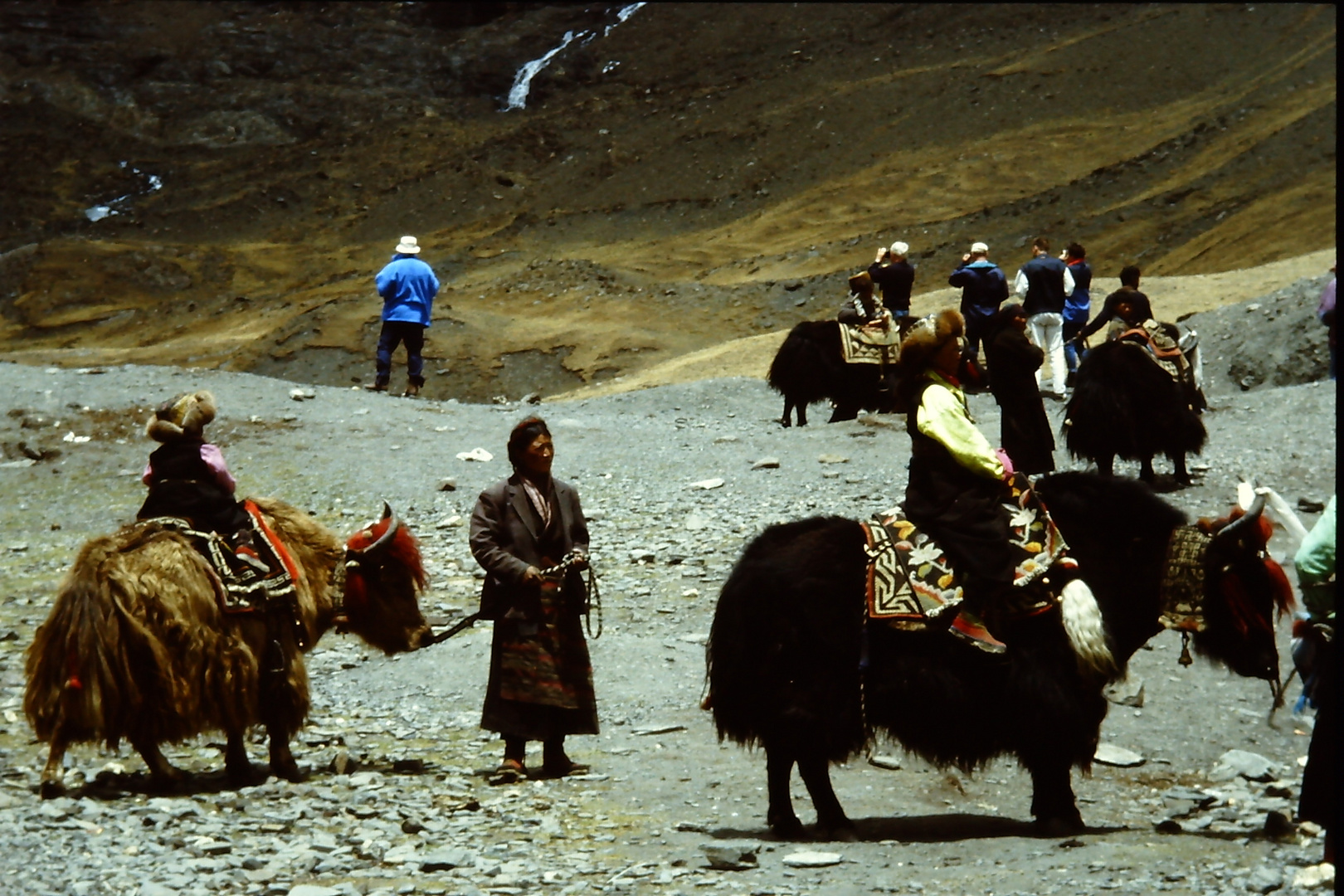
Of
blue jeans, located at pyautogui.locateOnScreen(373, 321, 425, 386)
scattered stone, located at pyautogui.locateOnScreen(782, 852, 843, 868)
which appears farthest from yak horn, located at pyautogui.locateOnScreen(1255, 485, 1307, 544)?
blue jeans, located at pyautogui.locateOnScreen(373, 321, 425, 386)

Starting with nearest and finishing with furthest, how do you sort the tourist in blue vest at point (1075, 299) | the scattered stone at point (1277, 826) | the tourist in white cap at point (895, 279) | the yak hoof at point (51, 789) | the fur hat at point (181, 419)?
1. the scattered stone at point (1277, 826)
2. the yak hoof at point (51, 789)
3. the fur hat at point (181, 419)
4. the tourist in white cap at point (895, 279)
5. the tourist in blue vest at point (1075, 299)

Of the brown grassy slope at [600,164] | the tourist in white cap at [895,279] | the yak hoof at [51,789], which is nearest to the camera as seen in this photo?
the yak hoof at [51,789]

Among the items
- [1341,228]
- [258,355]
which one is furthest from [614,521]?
[258,355]

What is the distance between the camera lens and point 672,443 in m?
13.6

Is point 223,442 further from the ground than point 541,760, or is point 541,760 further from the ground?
point 223,442

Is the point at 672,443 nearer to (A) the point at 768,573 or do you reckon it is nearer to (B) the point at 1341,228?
(A) the point at 768,573

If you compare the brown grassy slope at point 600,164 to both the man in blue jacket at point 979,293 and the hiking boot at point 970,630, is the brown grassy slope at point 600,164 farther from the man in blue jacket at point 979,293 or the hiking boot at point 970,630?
the hiking boot at point 970,630

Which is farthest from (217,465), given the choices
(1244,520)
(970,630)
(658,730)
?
(1244,520)

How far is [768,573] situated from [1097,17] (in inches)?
1547

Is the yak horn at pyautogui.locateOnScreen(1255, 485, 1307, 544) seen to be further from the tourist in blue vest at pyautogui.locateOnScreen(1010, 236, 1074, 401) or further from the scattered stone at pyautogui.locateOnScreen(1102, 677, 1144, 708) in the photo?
the tourist in blue vest at pyautogui.locateOnScreen(1010, 236, 1074, 401)

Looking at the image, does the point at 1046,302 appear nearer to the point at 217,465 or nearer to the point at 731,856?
the point at 217,465

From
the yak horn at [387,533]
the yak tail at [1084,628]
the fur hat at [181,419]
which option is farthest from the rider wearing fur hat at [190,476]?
the yak tail at [1084,628]

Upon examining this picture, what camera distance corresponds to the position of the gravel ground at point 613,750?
4910mm

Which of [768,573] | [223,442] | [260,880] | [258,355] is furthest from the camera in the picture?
[258,355]
